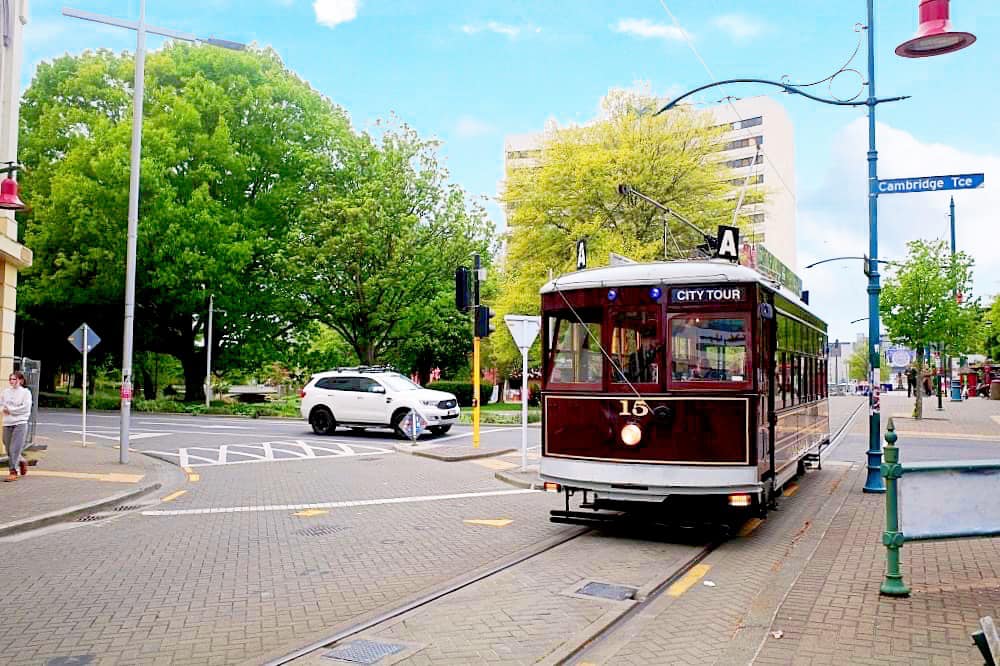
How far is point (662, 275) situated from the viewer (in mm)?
8969

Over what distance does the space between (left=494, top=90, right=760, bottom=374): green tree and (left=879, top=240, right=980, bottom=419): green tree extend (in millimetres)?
6635

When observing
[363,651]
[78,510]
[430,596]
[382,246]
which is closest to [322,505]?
[78,510]

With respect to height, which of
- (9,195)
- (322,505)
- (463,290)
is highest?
(9,195)

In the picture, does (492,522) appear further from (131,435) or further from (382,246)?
(382,246)

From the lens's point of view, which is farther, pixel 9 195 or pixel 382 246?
pixel 382 246

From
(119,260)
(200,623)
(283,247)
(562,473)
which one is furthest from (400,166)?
(200,623)

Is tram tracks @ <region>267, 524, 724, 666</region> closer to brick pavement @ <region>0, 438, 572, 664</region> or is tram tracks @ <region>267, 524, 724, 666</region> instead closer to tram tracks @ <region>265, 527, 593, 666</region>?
tram tracks @ <region>265, 527, 593, 666</region>

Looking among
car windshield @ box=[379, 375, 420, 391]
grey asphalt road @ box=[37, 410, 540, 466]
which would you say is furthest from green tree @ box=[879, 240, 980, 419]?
car windshield @ box=[379, 375, 420, 391]

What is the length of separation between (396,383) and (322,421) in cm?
254

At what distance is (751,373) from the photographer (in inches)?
339

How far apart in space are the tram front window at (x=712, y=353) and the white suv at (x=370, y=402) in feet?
47.6

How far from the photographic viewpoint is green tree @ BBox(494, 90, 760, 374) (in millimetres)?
32938

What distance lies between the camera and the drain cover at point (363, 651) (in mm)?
5225

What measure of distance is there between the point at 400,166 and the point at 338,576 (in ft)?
98.4
